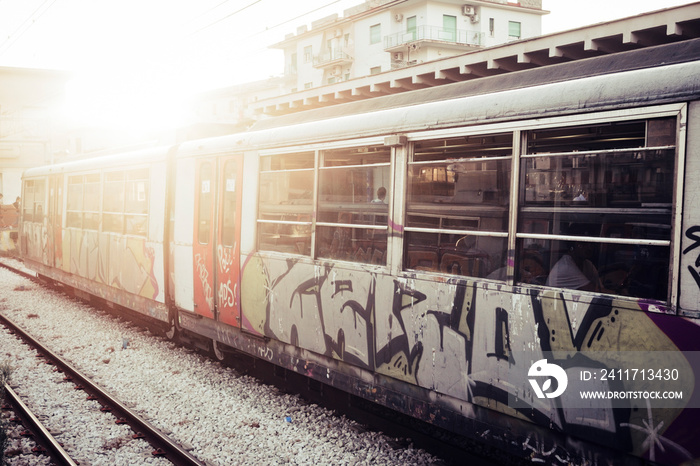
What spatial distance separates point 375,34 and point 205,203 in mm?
40992

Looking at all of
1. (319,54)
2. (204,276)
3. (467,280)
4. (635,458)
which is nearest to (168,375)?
(204,276)

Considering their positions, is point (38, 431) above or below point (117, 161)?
below

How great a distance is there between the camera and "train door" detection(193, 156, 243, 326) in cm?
723

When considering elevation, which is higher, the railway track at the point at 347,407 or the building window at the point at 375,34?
the building window at the point at 375,34

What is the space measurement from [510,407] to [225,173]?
15.3ft

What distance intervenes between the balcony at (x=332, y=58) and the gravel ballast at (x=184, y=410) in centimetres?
4007

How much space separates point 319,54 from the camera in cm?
4975

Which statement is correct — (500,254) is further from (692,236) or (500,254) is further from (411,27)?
(411,27)

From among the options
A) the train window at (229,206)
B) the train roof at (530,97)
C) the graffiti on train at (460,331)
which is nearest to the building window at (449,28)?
the train window at (229,206)

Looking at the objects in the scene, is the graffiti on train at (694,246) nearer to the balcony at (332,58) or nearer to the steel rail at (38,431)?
the steel rail at (38,431)

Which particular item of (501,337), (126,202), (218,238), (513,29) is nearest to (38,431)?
(218,238)

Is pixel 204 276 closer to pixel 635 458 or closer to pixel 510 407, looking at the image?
pixel 510 407

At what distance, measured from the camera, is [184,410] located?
255 inches

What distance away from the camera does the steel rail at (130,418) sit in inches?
206
